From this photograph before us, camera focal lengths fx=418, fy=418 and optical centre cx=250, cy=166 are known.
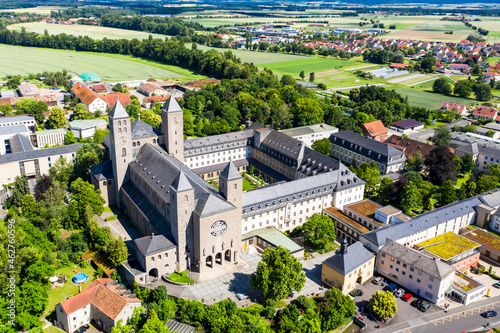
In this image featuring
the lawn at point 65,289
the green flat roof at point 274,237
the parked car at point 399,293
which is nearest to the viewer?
the lawn at point 65,289

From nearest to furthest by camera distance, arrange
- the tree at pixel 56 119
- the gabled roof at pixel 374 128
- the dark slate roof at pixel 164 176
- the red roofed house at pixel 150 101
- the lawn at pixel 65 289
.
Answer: the lawn at pixel 65 289 → the dark slate roof at pixel 164 176 → the tree at pixel 56 119 → the gabled roof at pixel 374 128 → the red roofed house at pixel 150 101

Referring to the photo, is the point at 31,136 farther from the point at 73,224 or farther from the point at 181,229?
the point at 181,229

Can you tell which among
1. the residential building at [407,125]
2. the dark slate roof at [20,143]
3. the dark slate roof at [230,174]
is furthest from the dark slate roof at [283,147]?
the dark slate roof at [20,143]

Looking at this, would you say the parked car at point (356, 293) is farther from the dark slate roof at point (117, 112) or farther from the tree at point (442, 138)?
the tree at point (442, 138)

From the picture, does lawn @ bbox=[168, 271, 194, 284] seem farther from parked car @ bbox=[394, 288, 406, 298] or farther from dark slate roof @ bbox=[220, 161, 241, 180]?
parked car @ bbox=[394, 288, 406, 298]

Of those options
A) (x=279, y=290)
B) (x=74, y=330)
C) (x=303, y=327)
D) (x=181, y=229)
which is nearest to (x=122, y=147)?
(x=181, y=229)

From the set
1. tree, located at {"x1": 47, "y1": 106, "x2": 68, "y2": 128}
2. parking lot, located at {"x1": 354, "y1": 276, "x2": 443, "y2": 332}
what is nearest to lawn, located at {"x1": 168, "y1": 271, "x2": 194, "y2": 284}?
parking lot, located at {"x1": 354, "y1": 276, "x2": 443, "y2": 332}

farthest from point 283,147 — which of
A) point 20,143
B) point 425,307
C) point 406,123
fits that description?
point 20,143
